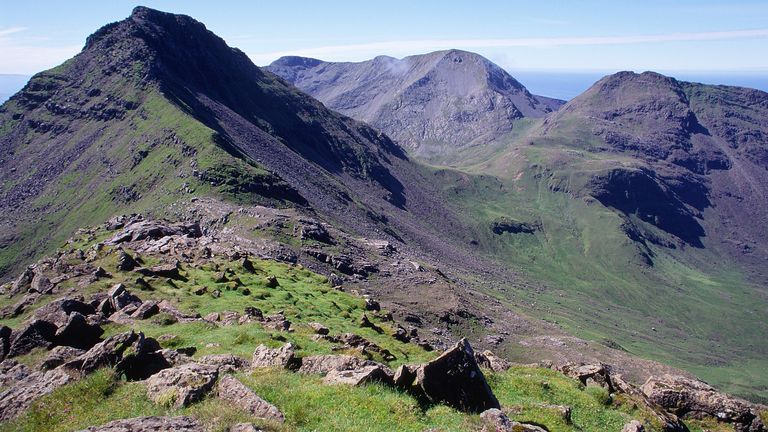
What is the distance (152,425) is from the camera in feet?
59.9

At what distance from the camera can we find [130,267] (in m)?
64.4

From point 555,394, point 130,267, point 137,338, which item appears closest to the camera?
point 137,338

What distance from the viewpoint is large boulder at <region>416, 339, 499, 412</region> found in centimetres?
2433

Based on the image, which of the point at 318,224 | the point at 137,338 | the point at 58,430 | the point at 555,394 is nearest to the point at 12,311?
the point at 137,338

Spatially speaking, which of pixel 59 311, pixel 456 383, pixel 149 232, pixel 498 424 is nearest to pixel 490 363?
pixel 456 383

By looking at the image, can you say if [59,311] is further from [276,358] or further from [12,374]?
[276,358]

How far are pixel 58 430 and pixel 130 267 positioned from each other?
49.7 m

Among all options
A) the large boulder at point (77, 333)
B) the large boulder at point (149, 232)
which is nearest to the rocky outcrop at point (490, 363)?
the large boulder at point (77, 333)

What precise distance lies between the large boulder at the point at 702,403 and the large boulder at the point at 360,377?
Result: 2104 centimetres

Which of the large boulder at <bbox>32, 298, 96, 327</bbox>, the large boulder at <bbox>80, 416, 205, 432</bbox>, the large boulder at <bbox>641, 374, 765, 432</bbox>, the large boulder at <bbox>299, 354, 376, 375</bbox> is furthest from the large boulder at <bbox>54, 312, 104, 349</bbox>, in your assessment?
the large boulder at <bbox>641, 374, 765, 432</bbox>

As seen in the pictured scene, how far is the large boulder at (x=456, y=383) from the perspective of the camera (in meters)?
24.3

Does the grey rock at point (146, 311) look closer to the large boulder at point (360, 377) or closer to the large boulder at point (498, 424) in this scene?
the large boulder at point (360, 377)

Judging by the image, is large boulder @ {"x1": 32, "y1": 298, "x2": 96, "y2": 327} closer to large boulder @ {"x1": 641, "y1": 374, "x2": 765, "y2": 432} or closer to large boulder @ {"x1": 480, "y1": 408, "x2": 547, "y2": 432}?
large boulder @ {"x1": 480, "y1": 408, "x2": 547, "y2": 432}

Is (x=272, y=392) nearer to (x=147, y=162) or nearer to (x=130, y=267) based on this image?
(x=130, y=267)
